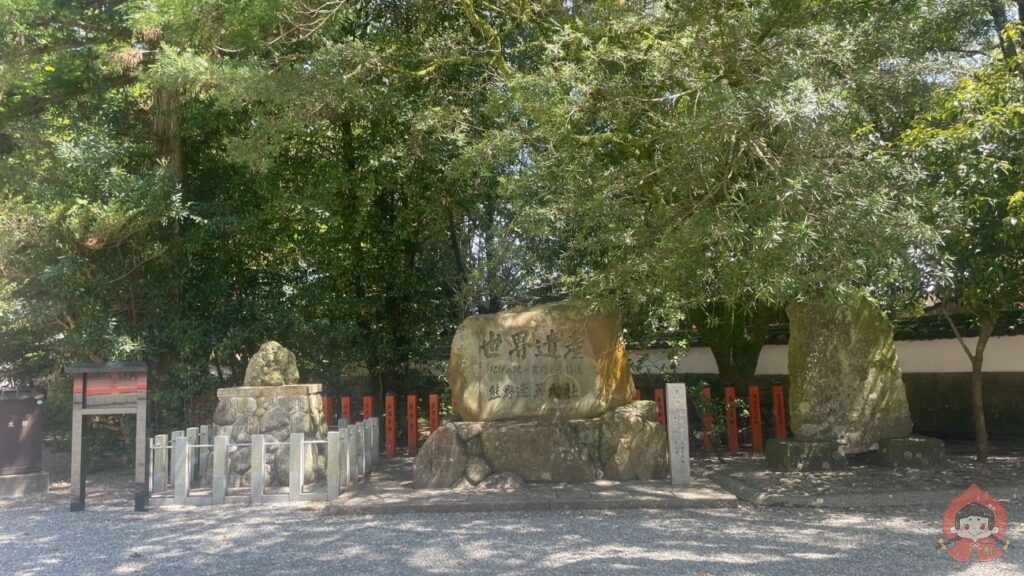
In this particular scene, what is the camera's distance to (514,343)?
30.8ft

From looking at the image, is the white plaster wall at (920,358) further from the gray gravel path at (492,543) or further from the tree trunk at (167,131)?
the tree trunk at (167,131)

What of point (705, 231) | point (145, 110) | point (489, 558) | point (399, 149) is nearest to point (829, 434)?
point (705, 231)

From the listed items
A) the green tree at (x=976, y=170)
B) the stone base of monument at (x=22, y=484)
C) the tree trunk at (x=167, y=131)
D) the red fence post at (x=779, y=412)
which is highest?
the tree trunk at (x=167, y=131)

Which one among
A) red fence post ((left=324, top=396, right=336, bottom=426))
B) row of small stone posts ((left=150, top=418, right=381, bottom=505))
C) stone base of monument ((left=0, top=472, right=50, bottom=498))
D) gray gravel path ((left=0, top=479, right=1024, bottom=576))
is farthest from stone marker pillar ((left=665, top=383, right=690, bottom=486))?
stone base of monument ((left=0, top=472, right=50, bottom=498))

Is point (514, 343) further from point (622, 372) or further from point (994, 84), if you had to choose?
point (994, 84)

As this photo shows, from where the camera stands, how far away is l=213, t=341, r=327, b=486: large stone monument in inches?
354

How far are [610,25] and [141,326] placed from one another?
28.2 ft

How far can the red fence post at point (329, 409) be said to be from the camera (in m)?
13.4

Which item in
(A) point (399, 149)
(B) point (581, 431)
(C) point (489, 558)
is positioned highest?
(A) point (399, 149)

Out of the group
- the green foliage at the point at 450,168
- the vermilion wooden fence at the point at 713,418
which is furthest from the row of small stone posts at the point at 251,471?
the vermilion wooden fence at the point at 713,418

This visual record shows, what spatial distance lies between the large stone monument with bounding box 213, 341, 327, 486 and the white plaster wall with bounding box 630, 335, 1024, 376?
6.02 metres

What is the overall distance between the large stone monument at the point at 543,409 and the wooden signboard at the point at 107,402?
306 cm

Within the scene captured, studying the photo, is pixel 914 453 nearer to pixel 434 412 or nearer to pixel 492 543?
pixel 492 543

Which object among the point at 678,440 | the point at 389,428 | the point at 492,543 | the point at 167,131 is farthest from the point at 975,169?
the point at 167,131
